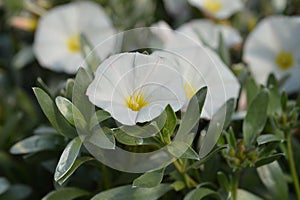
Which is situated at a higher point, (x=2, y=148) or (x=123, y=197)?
(x=123, y=197)

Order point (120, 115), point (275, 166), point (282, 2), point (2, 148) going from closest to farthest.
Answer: point (120, 115) < point (275, 166) < point (2, 148) < point (282, 2)

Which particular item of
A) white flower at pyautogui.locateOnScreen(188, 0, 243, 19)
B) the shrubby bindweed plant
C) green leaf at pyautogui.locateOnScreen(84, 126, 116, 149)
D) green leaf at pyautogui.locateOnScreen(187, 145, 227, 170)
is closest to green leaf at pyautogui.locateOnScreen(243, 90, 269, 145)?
the shrubby bindweed plant

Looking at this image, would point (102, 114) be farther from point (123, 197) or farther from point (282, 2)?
point (282, 2)

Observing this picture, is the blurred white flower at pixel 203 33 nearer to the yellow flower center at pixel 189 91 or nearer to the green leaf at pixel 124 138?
the yellow flower center at pixel 189 91

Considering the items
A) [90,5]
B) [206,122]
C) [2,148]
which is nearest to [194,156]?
[206,122]

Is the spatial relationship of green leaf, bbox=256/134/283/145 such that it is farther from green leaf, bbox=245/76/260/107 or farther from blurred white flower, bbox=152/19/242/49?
blurred white flower, bbox=152/19/242/49

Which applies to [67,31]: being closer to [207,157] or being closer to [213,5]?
[213,5]

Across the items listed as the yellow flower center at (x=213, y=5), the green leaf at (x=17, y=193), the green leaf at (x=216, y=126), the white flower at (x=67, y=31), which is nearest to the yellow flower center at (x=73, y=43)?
the white flower at (x=67, y=31)
